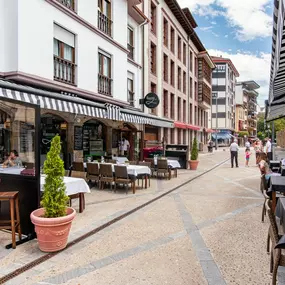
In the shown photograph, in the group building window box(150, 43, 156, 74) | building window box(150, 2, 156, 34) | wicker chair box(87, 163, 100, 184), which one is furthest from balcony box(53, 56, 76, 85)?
building window box(150, 2, 156, 34)

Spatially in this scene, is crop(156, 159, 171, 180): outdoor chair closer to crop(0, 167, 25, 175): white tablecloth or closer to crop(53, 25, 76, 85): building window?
crop(53, 25, 76, 85): building window

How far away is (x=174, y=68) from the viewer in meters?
24.0

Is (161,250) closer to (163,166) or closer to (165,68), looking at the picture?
(163,166)

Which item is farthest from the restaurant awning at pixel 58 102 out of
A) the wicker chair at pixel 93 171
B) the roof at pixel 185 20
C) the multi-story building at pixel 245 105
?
the multi-story building at pixel 245 105

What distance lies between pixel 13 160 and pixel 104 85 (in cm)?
792

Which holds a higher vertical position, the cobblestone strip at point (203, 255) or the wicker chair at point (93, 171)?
the wicker chair at point (93, 171)

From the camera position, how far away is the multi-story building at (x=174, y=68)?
64.9 ft

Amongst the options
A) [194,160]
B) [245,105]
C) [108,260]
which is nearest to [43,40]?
[108,260]

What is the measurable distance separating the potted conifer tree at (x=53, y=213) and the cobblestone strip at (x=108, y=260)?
67cm

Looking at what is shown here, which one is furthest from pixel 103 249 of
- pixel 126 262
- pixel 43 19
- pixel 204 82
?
pixel 204 82

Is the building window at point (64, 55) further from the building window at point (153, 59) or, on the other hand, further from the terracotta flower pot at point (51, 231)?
the building window at point (153, 59)

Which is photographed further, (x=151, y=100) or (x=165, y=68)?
(x=165, y=68)

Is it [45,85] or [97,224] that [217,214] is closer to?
[97,224]

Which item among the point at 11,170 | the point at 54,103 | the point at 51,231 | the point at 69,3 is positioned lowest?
the point at 51,231
